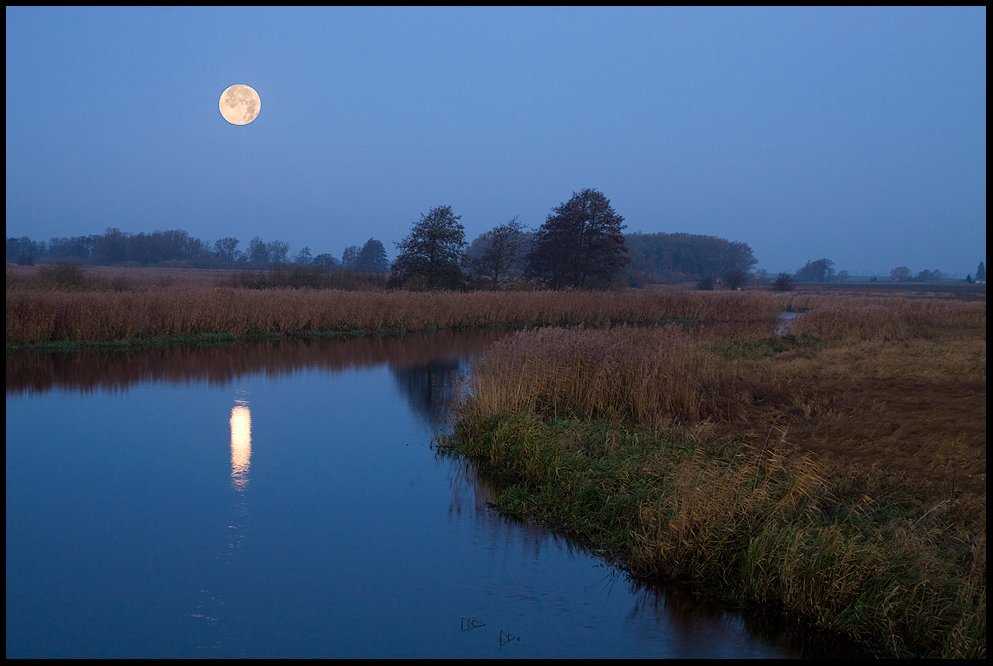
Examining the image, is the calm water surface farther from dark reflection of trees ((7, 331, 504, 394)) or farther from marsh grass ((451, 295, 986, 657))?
dark reflection of trees ((7, 331, 504, 394))

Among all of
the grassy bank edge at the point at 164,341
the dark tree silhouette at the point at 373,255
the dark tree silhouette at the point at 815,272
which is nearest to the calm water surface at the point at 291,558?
the grassy bank edge at the point at 164,341

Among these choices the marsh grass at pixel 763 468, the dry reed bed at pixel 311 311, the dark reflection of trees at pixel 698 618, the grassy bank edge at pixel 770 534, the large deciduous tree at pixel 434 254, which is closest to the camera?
the grassy bank edge at pixel 770 534

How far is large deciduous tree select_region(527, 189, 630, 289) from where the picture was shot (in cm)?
4419

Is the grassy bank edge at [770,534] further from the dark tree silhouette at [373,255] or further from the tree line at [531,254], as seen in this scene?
the dark tree silhouette at [373,255]

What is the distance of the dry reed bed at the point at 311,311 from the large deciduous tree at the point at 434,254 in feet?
27.6

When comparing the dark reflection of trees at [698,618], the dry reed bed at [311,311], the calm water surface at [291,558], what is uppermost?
the dry reed bed at [311,311]

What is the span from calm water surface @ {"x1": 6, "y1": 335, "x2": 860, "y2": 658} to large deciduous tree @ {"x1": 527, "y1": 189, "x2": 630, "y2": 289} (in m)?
33.4

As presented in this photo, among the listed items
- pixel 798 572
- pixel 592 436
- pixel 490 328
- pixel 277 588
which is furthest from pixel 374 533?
pixel 490 328

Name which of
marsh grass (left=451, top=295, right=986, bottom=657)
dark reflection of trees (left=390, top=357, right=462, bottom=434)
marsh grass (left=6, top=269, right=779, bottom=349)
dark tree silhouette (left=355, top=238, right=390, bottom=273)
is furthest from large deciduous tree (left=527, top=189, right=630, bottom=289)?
dark tree silhouette (left=355, top=238, right=390, bottom=273)

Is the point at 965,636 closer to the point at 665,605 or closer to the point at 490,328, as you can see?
the point at 665,605

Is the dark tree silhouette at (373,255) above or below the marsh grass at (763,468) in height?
above

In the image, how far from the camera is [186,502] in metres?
7.66

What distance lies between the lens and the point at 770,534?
5.48m

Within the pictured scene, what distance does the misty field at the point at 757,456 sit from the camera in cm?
504
